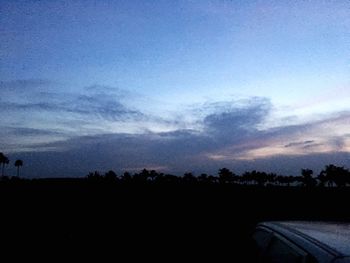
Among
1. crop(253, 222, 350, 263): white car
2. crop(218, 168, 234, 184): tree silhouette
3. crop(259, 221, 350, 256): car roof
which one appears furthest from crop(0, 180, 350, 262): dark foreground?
crop(218, 168, 234, 184): tree silhouette

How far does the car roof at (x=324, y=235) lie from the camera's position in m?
2.76

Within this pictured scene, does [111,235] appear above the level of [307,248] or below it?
below

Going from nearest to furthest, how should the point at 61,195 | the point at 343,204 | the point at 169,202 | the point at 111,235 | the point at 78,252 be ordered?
the point at 78,252, the point at 111,235, the point at 169,202, the point at 61,195, the point at 343,204

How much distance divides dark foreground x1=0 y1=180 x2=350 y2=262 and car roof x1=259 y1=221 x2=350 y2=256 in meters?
0.56

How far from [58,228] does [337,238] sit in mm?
19569

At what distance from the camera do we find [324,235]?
3287 mm

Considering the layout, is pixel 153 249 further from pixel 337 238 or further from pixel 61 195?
pixel 61 195

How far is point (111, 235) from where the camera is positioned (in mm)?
18234

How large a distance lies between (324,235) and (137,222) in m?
21.3

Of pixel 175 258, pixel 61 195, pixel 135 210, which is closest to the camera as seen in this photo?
pixel 175 258

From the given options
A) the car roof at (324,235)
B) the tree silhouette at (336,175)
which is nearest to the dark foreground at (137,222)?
the car roof at (324,235)

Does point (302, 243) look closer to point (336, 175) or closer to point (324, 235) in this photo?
point (324, 235)

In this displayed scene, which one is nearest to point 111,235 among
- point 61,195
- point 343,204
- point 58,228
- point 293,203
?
point 58,228

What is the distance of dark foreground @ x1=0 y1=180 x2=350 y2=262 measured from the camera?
541 inches
